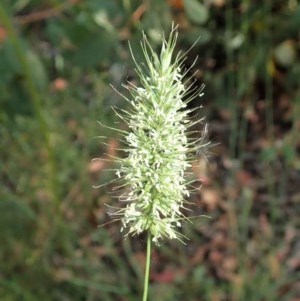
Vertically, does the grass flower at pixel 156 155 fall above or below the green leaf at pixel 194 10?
below

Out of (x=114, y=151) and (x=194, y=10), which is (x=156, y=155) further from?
(x=114, y=151)

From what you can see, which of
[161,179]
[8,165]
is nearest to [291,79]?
[8,165]

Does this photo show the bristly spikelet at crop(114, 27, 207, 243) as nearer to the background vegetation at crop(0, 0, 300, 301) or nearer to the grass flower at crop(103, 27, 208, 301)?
the grass flower at crop(103, 27, 208, 301)

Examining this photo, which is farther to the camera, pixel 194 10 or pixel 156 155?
pixel 194 10

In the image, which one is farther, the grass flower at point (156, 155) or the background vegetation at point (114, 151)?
the background vegetation at point (114, 151)

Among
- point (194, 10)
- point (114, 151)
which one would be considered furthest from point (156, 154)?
point (114, 151)

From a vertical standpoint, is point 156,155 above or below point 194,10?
below

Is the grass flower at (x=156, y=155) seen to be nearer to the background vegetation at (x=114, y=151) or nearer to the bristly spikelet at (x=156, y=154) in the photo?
the bristly spikelet at (x=156, y=154)

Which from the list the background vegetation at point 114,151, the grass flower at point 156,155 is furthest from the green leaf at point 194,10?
the grass flower at point 156,155
